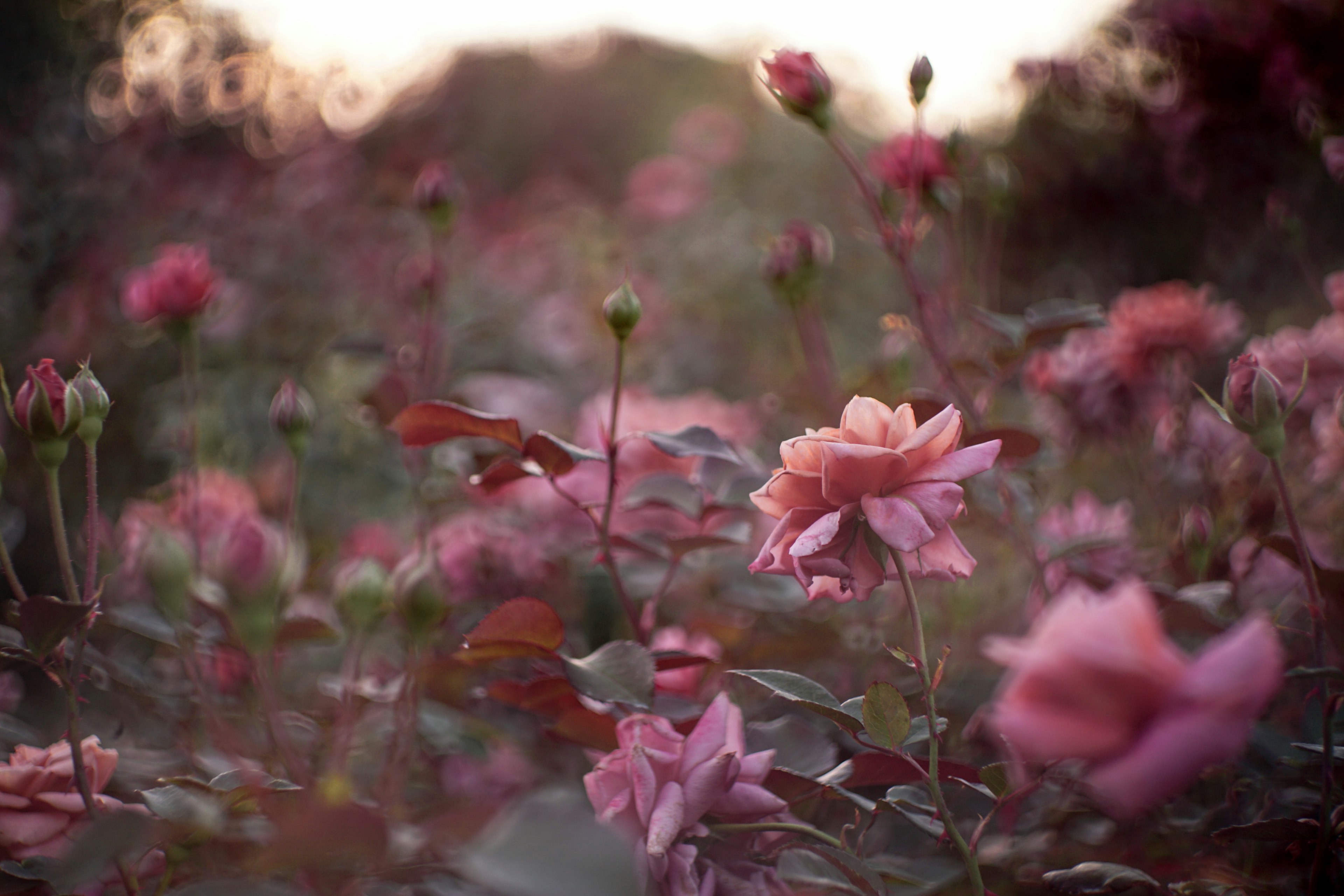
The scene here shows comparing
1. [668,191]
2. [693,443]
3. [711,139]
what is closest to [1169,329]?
[693,443]

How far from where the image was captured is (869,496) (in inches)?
15.7

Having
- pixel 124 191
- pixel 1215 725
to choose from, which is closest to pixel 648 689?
pixel 1215 725

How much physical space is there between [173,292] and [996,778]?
71 centimetres

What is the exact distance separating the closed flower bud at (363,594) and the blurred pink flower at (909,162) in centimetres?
60

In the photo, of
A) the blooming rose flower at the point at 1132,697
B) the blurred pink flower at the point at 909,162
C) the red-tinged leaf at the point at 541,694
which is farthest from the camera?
the blurred pink flower at the point at 909,162

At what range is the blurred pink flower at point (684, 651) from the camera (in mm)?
581

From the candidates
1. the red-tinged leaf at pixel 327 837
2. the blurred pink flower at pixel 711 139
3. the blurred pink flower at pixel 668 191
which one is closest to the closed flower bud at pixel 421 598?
the red-tinged leaf at pixel 327 837

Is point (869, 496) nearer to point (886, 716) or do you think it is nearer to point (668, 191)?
point (886, 716)

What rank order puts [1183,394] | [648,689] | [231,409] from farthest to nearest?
[231,409]
[1183,394]
[648,689]

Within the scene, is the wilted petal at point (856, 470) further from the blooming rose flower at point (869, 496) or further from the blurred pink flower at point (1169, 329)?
the blurred pink flower at point (1169, 329)

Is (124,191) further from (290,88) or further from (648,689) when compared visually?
(648,689)

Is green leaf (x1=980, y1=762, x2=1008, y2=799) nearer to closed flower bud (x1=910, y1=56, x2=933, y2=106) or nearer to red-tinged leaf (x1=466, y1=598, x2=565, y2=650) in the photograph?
red-tinged leaf (x1=466, y1=598, x2=565, y2=650)

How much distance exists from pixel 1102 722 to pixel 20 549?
4.93ft

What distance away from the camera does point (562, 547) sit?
0.87 meters
